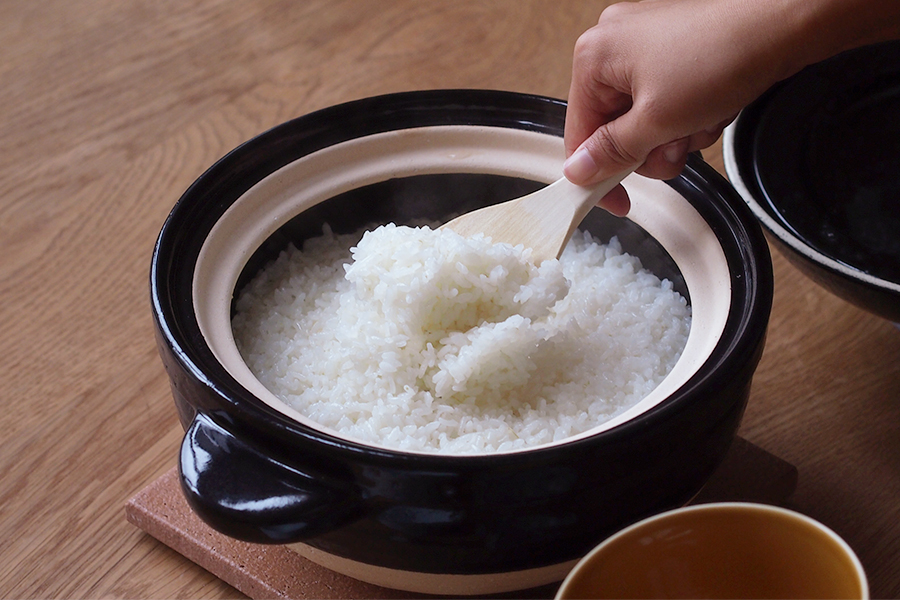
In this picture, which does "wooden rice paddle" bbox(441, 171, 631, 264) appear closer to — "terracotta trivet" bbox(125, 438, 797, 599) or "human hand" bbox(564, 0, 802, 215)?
"human hand" bbox(564, 0, 802, 215)

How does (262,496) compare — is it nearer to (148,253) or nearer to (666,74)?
(666,74)

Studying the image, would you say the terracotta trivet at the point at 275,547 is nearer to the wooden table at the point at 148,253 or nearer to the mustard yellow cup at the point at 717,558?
the wooden table at the point at 148,253

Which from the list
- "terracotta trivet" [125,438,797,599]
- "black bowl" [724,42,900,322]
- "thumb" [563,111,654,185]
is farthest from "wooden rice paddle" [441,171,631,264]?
"terracotta trivet" [125,438,797,599]

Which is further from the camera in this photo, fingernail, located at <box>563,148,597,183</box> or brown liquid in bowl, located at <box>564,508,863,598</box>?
fingernail, located at <box>563,148,597,183</box>

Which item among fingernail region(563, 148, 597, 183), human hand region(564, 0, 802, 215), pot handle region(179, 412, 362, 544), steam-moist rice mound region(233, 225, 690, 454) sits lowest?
steam-moist rice mound region(233, 225, 690, 454)

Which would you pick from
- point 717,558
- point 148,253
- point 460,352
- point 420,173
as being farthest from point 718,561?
point 148,253

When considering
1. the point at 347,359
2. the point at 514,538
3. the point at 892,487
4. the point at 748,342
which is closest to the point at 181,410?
the point at 347,359

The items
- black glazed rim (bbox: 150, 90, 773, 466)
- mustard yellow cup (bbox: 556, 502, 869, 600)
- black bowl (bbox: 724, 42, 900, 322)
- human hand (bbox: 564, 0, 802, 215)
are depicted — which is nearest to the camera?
mustard yellow cup (bbox: 556, 502, 869, 600)

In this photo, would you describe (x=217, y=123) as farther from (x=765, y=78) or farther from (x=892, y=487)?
(x=892, y=487)
